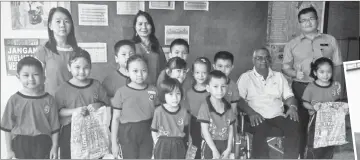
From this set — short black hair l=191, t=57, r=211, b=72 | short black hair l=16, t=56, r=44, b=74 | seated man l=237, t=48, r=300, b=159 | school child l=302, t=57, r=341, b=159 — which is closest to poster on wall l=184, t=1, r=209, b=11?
short black hair l=191, t=57, r=211, b=72

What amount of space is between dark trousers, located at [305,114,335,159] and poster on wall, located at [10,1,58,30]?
1.59 meters

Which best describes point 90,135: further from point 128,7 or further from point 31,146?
point 128,7

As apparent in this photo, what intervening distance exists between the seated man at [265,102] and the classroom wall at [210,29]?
0.07 m

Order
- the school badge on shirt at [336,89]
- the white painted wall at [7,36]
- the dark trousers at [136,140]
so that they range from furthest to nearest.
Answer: the school badge on shirt at [336,89] < the dark trousers at [136,140] < the white painted wall at [7,36]

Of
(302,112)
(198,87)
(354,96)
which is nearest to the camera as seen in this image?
(354,96)

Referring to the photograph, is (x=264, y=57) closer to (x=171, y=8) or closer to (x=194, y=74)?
(x=194, y=74)

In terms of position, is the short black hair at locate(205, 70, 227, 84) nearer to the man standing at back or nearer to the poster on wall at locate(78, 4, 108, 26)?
the man standing at back

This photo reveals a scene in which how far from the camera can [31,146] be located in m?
1.72

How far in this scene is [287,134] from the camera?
1870 mm

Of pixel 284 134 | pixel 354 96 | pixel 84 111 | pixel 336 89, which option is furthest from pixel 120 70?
pixel 336 89

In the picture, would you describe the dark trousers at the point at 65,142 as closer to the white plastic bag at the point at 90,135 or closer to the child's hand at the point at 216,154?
the white plastic bag at the point at 90,135

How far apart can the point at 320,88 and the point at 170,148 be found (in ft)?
3.07

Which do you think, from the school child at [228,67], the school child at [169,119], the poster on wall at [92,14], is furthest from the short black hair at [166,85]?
the poster on wall at [92,14]

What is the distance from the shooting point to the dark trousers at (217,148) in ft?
5.96
